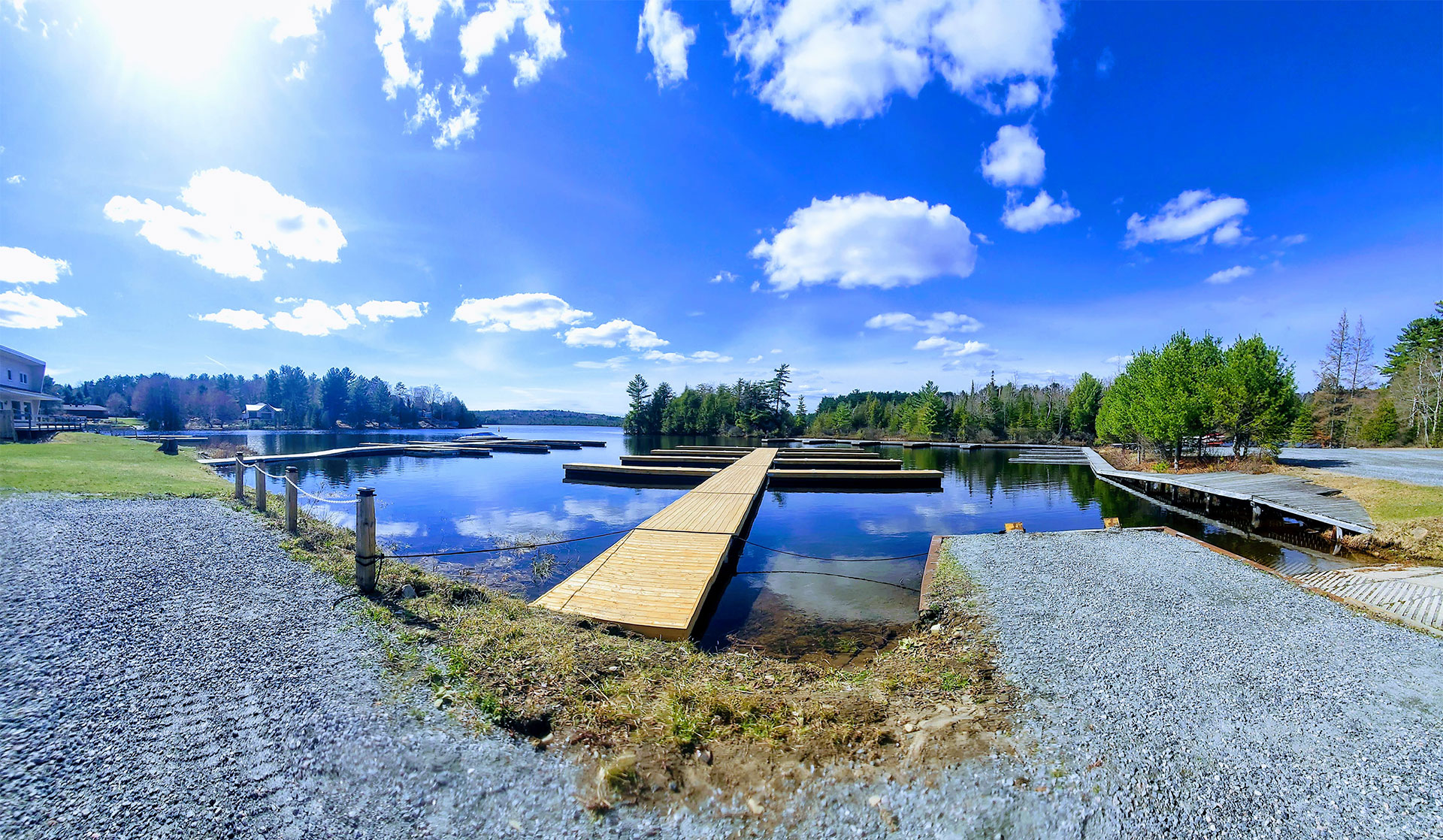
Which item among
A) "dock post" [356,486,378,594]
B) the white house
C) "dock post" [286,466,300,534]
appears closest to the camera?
"dock post" [356,486,378,594]

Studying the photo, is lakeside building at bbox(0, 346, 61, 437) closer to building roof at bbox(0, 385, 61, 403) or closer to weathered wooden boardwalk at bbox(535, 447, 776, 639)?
building roof at bbox(0, 385, 61, 403)

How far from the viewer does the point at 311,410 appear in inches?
2822

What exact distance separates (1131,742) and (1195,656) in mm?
2089

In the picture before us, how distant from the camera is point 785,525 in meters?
13.1

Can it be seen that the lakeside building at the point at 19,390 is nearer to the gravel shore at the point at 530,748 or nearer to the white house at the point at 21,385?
the white house at the point at 21,385

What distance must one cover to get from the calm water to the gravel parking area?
5.99 meters

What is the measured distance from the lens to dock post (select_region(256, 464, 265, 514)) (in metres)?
8.89

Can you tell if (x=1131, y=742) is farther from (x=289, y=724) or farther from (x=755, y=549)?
(x=755, y=549)

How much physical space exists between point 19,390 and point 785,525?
39.0m

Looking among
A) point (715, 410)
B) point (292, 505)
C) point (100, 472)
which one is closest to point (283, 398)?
point (715, 410)

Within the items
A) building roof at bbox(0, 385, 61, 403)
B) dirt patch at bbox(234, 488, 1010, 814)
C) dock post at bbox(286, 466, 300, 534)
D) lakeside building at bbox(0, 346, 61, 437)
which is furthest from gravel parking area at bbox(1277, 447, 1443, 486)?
building roof at bbox(0, 385, 61, 403)

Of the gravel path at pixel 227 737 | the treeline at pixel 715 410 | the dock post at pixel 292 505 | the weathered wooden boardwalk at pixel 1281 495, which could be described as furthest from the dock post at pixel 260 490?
the treeline at pixel 715 410

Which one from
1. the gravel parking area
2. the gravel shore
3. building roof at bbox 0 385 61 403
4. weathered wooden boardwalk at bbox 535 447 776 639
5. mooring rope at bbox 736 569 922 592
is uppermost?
building roof at bbox 0 385 61 403

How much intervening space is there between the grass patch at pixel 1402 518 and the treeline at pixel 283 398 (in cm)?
8852
